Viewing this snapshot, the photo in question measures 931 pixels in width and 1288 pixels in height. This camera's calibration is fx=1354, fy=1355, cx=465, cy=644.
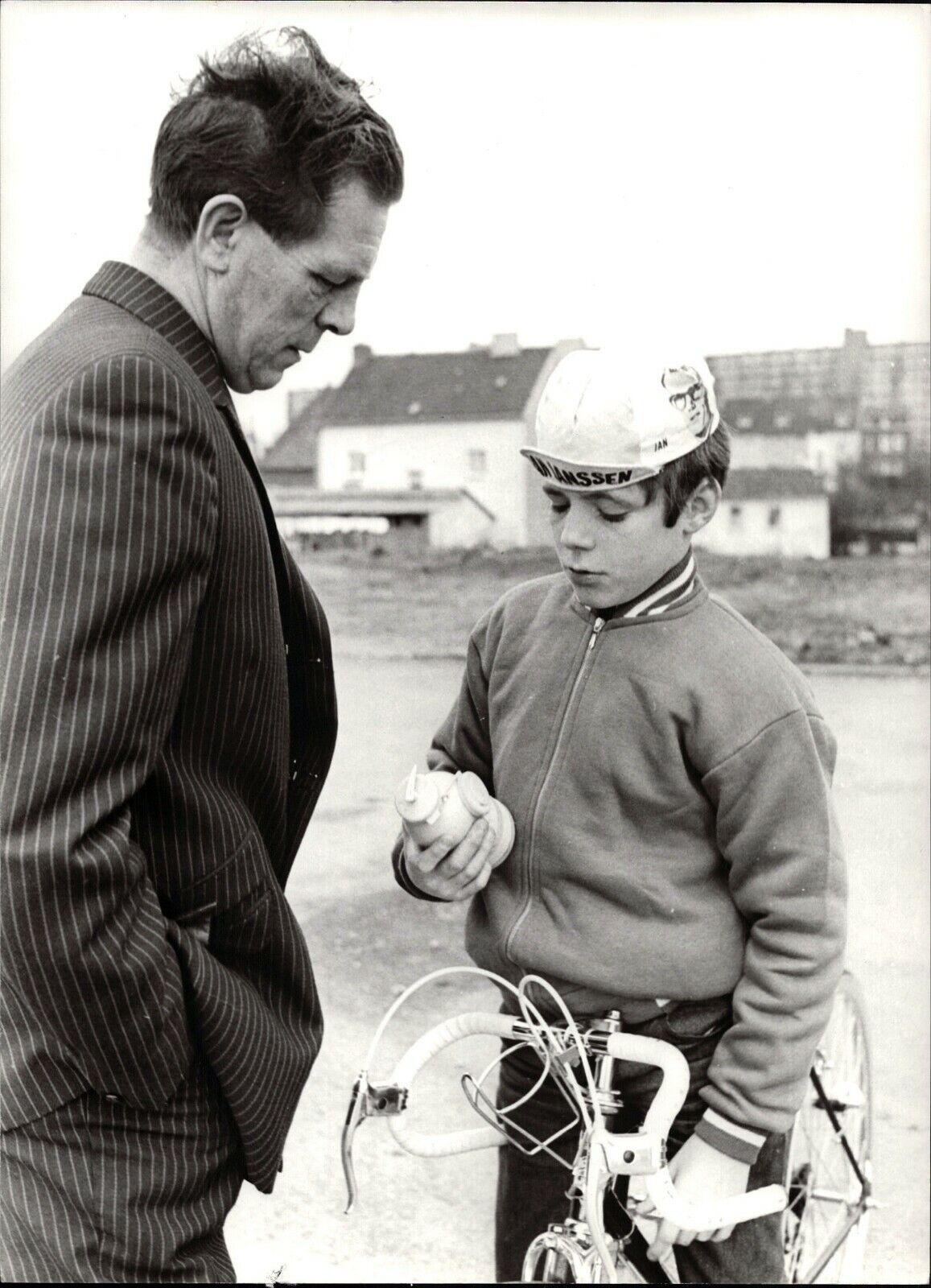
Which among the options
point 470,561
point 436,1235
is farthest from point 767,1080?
point 470,561

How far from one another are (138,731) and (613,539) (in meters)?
0.73

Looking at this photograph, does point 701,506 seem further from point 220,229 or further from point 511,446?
point 511,446

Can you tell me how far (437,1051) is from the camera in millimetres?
1876

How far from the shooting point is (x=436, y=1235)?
321 centimetres

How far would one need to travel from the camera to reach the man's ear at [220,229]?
1.58 meters

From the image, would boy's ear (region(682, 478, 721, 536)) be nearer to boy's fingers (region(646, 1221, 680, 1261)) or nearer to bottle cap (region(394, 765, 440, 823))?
bottle cap (region(394, 765, 440, 823))

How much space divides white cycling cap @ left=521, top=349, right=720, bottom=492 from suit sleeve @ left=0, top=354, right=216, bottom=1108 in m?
0.55

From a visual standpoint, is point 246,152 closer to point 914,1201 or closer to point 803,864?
point 803,864

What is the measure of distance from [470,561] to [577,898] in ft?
13.6

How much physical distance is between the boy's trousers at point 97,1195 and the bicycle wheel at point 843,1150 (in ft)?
3.54

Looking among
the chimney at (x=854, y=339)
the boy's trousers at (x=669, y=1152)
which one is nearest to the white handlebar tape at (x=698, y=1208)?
the boy's trousers at (x=669, y=1152)

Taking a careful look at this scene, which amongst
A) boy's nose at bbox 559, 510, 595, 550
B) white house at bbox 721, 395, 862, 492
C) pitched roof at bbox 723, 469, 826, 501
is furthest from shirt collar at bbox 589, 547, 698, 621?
pitched roof at bbox 723, 469, 826, 501

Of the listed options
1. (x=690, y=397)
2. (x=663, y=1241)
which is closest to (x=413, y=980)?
(x=663, y=1241)

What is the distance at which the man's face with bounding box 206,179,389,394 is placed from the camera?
1612mm
